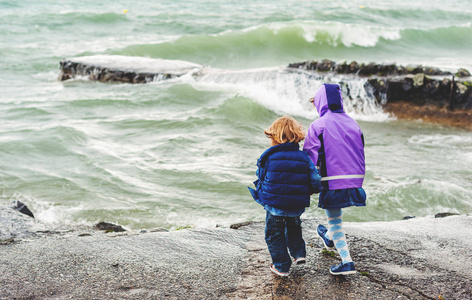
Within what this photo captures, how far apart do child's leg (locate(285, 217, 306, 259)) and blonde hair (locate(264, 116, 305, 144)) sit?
636 millimetres

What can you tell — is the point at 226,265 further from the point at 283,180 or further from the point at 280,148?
the point at 280,148

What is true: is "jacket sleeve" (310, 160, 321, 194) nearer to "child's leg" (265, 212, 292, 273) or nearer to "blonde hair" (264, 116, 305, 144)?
"blonde hair" (264, 116, 305, 144)

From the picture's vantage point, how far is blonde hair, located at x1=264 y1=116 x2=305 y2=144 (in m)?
3.75

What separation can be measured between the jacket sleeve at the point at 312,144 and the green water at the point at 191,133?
3.08 metres

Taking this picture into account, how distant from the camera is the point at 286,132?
12.3ft

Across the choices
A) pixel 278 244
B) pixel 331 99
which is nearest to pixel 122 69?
pixel 331 99

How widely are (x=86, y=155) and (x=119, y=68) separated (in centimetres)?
700

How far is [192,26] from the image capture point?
92.7 feet

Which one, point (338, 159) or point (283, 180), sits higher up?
point (338, 159)

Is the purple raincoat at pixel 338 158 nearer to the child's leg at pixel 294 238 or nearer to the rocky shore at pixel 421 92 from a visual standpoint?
the child's leg at pixel 294 238

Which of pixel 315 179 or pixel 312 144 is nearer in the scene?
pixel 315 179

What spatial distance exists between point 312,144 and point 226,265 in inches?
50.4

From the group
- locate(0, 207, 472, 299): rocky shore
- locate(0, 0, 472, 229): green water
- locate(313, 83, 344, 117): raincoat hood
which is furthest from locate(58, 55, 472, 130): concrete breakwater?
locate(313, 83, 344, 117): raincoat hood

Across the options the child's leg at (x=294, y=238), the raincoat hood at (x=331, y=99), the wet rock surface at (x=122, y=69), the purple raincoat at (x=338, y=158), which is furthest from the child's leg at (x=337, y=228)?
the wet rock surface at (x=122, y=69)
